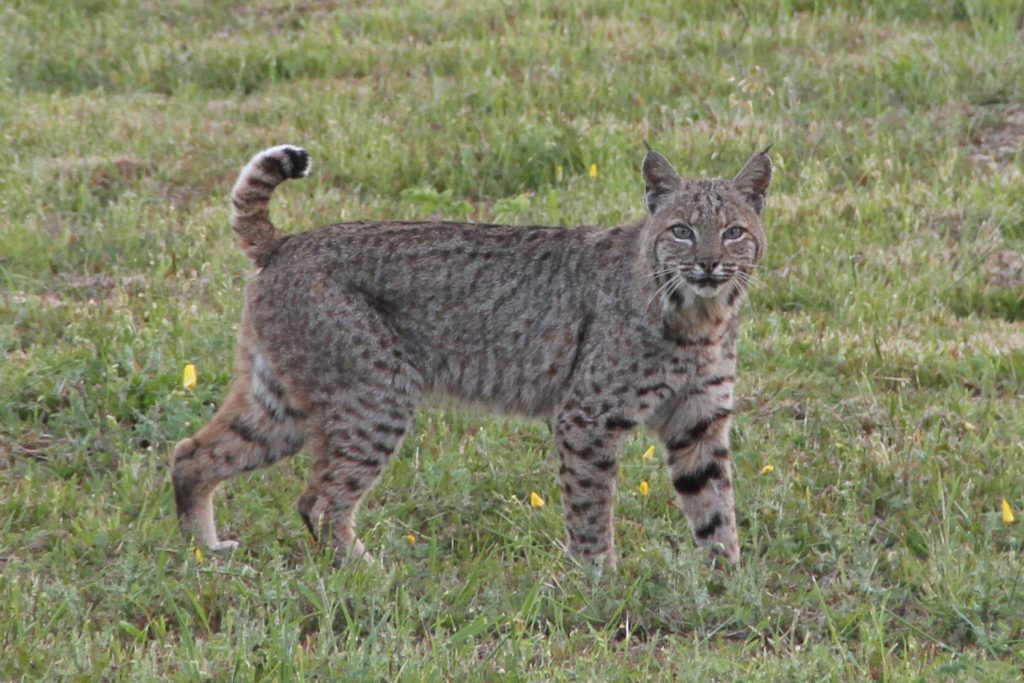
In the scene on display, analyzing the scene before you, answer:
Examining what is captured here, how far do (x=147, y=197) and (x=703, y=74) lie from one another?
3.50 m

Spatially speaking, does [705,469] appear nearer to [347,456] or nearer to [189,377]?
[347,456]

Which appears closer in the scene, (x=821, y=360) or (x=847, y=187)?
(x=821, y=360)

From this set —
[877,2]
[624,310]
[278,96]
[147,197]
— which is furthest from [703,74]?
[624,310]

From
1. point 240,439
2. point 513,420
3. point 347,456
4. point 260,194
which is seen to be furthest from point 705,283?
point 240,439

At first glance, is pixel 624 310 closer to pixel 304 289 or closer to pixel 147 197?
pixel 304 289

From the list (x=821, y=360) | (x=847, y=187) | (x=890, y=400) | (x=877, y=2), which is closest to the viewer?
(x=890, y=400)

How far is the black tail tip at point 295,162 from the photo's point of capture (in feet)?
20.4

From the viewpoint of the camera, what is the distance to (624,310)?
243 inches

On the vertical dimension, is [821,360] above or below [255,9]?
Result: below

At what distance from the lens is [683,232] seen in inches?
240

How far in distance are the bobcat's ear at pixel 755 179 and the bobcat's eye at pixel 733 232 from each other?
0.77ft

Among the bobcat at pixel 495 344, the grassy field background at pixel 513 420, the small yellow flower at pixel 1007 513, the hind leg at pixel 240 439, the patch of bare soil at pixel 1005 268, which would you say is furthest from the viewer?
the patch of bare soil at pixel 1005 268

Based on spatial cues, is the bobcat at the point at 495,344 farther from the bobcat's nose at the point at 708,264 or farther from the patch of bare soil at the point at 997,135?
the patch of bare soil at the point at 997,135

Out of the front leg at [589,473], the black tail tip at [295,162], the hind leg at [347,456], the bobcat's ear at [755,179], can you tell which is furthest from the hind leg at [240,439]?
the bobcat's ear at [755,179]
